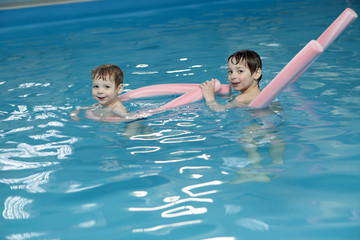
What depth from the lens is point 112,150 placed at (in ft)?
8.95

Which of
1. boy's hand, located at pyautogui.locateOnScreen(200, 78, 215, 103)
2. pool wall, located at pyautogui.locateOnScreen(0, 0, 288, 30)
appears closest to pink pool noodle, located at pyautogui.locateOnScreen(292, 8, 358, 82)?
boy's hand, located at pyautogui.locateOnScreen(200, 78, 215, 103)

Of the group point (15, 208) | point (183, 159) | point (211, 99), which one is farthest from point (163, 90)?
point (15, 208)

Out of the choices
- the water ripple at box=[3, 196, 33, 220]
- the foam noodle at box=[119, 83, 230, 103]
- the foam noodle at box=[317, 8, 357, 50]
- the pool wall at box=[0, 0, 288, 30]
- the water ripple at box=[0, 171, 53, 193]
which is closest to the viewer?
the water ripple at box=[3, 196, 33, 220]

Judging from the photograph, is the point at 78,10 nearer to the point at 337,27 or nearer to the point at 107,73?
the point at 107,73

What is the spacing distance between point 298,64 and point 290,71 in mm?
75

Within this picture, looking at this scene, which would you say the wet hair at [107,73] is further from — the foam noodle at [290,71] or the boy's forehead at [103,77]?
the foam noodle at [290,71]

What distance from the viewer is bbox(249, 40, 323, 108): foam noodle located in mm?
2740

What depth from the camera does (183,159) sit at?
2.51 m

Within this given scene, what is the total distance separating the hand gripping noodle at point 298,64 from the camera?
2752 mm

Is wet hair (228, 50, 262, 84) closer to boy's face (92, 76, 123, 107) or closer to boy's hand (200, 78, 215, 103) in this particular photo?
boy's hand (200, 78, 215, 103)

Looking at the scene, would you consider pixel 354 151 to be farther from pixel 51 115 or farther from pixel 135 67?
pixel 135 67

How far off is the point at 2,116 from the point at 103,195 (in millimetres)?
1812

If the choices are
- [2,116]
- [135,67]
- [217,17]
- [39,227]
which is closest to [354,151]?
[39,227]

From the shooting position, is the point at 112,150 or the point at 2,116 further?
the point at 2,116
